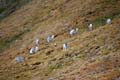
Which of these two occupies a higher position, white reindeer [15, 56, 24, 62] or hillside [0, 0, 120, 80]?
hillside [0, 0, 120, 80]

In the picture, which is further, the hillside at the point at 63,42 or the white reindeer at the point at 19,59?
the white reindeer at the point at 19,59

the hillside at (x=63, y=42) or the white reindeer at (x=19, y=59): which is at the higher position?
the hillside at (x=63, y=42)

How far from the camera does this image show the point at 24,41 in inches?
3386

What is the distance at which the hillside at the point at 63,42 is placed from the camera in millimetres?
50469

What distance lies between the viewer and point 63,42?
72.1 metres

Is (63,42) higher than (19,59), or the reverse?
(63,42)

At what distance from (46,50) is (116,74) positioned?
Result: 2987 centimetres

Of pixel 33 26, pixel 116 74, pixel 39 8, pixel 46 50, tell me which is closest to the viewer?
pixel 116 74

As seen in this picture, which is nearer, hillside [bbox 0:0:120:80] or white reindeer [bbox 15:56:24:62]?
hillside [bbox 0:0:120:80]

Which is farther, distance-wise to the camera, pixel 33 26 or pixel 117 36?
pixel 33 26

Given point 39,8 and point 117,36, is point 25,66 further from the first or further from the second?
point 39,8

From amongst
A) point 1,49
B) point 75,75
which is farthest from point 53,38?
point 75,75

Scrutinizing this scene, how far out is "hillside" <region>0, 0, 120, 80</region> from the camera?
50469 millimetres

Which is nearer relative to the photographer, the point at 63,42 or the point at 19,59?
the point at 19,59
